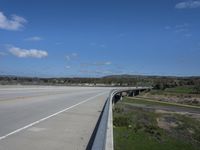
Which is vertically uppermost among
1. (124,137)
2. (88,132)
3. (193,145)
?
(88,132)

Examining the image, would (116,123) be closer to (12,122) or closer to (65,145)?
(12,122)

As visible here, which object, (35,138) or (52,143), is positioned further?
(35,138)

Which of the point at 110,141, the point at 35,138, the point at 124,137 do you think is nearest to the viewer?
the point at 110,141

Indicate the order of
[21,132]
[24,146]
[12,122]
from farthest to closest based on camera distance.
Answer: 1. [12,122]
2. [21,132]
3. [24,146]

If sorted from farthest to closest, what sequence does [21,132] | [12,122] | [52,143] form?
[12,122]
[21,132]
[52,143]

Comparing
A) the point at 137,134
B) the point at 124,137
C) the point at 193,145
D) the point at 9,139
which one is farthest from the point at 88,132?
the point at 193,145

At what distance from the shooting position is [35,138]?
28.3 feet

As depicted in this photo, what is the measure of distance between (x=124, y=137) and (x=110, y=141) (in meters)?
8.01

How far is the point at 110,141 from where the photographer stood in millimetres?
6887

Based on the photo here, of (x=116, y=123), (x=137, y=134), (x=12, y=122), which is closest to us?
(x=12, y=122)

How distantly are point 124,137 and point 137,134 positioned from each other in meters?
2.59

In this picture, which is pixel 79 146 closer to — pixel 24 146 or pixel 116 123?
pixel 24 146

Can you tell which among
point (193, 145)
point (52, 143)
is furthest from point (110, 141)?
point (193, 145)

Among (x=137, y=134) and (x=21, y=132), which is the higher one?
(x=21, y=132)
